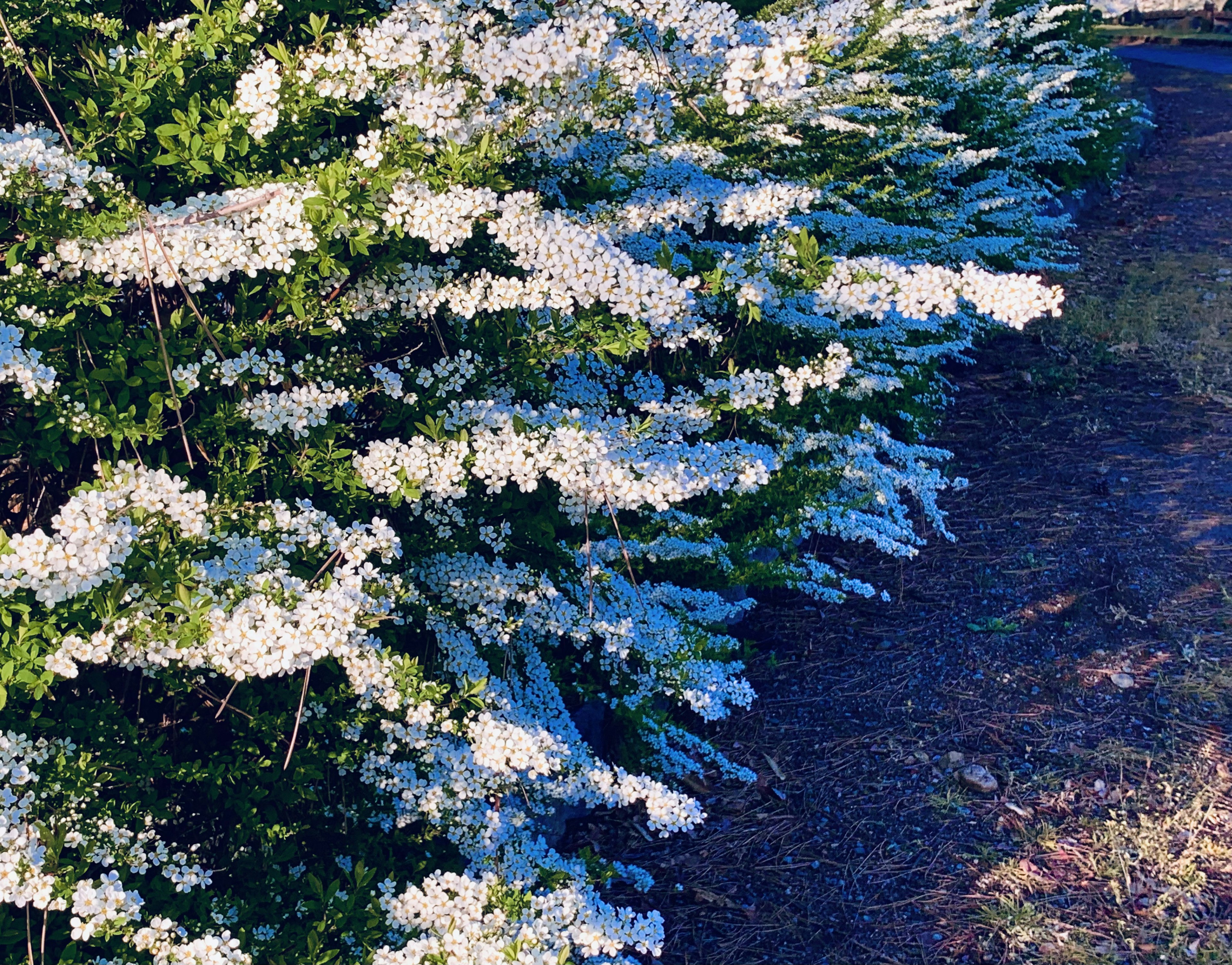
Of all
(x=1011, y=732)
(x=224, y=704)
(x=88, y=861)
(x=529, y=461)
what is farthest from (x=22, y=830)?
(x=1011, y=732)

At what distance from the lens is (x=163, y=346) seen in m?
2.11

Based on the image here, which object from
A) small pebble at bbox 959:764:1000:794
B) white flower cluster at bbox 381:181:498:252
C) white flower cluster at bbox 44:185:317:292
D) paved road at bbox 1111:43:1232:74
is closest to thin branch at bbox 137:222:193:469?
white flower cluster at bbox 44:185:317:292

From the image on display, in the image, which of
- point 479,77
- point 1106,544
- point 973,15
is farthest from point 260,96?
point 973,15

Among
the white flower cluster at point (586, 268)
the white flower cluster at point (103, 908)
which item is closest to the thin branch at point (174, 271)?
the white flower cluster at point (586, 268)

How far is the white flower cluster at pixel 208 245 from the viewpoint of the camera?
206 centimetres

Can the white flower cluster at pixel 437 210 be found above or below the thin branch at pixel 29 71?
below

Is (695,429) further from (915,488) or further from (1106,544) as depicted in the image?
(1106,544)

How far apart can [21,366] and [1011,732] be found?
319 cm

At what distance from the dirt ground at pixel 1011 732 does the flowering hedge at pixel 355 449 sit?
1.20 feet

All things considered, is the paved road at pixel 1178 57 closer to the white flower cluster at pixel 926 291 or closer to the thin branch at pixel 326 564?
the white flower cluster at pixel 926 291

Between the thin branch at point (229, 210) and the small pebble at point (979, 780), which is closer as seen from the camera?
the thin branch at point (229, 210)

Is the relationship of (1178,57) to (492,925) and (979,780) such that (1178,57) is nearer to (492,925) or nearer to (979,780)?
(979,780)

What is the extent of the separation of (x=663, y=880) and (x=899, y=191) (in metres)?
3.45

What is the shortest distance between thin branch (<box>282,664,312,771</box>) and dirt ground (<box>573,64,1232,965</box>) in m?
1.16
